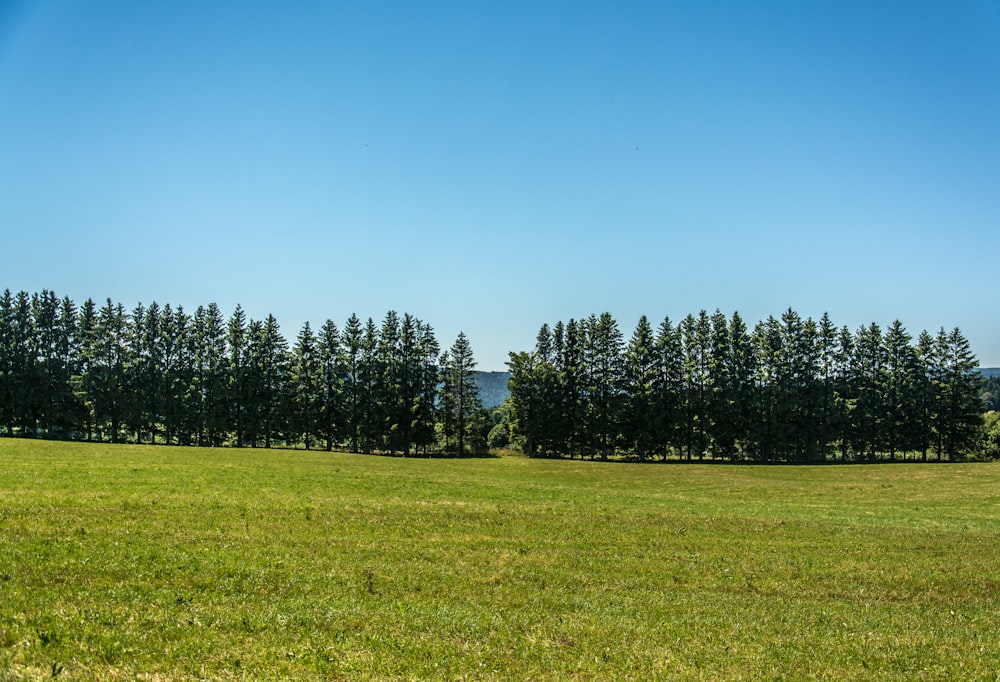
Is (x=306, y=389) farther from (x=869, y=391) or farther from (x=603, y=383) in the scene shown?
(x=869, y=391)

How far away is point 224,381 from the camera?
88.3 m

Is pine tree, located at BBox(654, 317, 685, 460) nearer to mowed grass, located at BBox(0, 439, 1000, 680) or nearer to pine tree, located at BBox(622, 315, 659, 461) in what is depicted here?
pine tree, located at BBox(622, 315, 659, 461)

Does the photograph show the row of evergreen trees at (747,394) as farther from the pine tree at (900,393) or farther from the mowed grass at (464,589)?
the mowed grass at (464,589)

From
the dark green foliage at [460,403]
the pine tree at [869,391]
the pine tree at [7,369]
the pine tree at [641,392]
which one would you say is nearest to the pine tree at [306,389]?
the dark green foliage at [460,403]

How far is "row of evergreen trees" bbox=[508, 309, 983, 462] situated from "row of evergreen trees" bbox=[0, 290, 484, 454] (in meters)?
13.8

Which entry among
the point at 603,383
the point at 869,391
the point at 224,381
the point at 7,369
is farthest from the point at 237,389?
the point at 869,391

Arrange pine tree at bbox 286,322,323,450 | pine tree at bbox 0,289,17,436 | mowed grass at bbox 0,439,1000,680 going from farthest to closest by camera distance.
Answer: pine tree at bbox 286,322,323,450 → pine tree at bbox 0,289,17,436 → mowed grass at bbox 0,439,1000,680

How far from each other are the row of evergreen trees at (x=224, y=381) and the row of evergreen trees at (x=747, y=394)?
13.8 m

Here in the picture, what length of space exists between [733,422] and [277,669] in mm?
84226

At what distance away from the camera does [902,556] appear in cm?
1905

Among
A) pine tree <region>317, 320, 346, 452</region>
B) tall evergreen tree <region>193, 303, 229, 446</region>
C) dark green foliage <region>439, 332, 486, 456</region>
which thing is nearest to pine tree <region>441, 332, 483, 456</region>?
dark green foliage <region>439, 332, 486, 456</region>

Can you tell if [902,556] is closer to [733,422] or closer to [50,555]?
[50,555]

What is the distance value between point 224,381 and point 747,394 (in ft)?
242

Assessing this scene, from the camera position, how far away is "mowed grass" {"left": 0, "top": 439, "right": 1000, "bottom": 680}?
29.0ft
